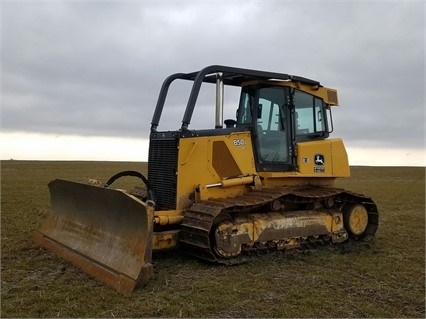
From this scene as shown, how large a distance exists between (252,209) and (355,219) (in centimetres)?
276

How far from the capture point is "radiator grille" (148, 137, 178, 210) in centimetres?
862

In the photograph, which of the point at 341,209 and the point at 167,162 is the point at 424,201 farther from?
the point at 167,162

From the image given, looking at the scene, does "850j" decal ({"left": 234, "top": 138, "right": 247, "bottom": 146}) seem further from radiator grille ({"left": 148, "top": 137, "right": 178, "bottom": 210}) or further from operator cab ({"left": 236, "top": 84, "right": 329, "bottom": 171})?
radiator grille ({"left": 148, "top": 137, "right": 178, "bottom": 210})

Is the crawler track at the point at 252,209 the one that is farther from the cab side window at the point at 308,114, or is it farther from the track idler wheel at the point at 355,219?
the cab side window at the point at 308,114

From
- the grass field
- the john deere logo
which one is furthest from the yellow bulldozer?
the grass field

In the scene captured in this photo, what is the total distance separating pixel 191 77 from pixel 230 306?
5503 millimetres

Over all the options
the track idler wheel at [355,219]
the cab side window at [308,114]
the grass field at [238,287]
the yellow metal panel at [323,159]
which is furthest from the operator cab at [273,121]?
the grass field at [238,287]

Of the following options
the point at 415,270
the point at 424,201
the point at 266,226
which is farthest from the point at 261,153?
the point at 424,201

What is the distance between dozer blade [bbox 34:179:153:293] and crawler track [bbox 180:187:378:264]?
1.07 m

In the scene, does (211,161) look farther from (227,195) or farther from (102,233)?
(102,233)

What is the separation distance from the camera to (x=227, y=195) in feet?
29.9

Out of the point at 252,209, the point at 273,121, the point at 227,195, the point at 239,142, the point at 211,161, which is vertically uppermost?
the point at 273,121

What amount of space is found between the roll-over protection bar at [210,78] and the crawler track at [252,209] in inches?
63.4

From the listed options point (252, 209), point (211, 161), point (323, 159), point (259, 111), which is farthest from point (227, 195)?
point (323, 159)
